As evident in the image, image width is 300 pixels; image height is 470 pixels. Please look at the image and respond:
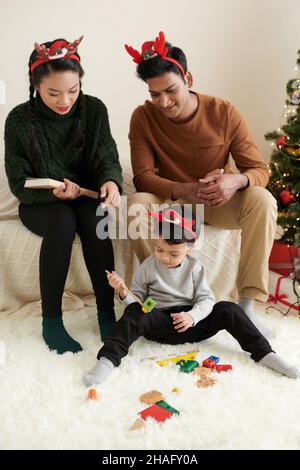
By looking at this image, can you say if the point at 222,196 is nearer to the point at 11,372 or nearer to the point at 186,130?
the point at 186,130

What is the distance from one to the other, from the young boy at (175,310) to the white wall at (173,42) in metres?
1.27

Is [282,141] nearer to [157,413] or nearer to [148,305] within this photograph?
[148,305]

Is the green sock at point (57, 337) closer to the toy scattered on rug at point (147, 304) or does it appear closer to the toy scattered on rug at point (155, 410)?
the toy scattered on rug at point (147, 304)

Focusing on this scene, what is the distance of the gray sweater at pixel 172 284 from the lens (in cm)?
154

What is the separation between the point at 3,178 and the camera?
2033 mm

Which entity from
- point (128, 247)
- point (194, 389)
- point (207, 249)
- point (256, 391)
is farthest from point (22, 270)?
point (256, 391)

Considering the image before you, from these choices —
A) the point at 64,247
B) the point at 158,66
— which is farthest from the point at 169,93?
the point at 64,247

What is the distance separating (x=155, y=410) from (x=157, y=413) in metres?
0.01

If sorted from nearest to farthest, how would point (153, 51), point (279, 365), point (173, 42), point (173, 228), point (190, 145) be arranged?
point (279, 365) → point (173, 228) → point (153, 51) → point (190, 145) → point (173, 42)

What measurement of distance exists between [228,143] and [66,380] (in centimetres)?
107

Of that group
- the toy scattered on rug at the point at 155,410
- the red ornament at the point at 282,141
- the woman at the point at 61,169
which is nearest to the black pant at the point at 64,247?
the woman at the point at 61,169

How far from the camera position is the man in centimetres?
165

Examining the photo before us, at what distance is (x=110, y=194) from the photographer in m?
1.60
